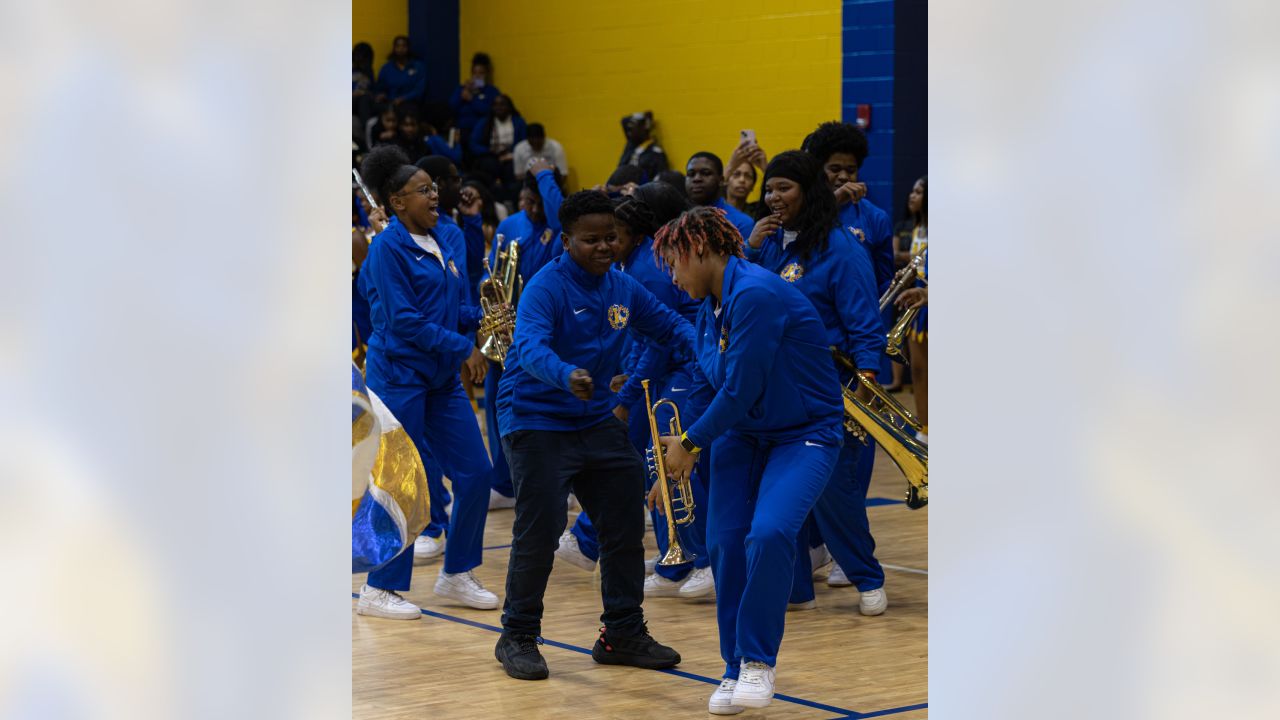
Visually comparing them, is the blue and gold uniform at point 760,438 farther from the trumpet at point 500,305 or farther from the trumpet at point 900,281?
the trumpet at point 900,281

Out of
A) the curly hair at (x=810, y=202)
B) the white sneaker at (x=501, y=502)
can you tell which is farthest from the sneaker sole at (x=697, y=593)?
the white sneaker at (x=501, y=502)

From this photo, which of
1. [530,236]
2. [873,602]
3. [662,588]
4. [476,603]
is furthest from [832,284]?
[530,236]

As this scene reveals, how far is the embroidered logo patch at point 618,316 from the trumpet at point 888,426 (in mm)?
1014

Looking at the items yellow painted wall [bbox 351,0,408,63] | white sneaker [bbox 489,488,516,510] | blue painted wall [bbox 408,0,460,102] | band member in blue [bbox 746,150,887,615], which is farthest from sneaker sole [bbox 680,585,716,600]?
yellow painted wall [bbox 351,0,408,63]

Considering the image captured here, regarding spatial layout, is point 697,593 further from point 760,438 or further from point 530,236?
point 530,236

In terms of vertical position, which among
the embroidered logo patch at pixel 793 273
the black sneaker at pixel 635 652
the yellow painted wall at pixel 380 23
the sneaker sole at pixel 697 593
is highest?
the yellow painted wall at pixel 380 23

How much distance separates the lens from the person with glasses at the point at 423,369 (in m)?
6.19

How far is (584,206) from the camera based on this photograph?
17.3 ft

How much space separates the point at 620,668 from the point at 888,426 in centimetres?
141

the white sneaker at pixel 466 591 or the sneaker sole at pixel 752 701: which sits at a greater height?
the sneaker sole at pixel 752 701

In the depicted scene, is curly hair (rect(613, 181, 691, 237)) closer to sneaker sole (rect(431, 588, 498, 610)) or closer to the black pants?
the black pants
